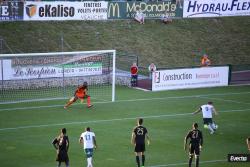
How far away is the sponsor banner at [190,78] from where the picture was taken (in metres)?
48.6

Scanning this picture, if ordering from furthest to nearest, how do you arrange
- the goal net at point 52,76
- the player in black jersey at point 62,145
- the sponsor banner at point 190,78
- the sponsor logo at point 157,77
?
1. the sponsor banner at point 190,78
2. the sponsor logo at point 157,77
3. the goal net at point 52,76
4. the player in black jersey at point 62,145

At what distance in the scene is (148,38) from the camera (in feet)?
198

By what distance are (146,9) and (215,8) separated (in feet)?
24.4

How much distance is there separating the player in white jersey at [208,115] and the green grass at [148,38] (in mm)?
21154

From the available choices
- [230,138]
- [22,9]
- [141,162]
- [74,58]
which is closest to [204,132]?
[230,138]

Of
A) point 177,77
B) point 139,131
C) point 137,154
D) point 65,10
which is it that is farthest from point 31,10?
point 139,131

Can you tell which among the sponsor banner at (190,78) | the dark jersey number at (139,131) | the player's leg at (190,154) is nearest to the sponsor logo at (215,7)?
the sponsor banner at (190,78)

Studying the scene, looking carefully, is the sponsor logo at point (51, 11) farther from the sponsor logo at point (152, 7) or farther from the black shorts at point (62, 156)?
the black shorts at point (62, 156)

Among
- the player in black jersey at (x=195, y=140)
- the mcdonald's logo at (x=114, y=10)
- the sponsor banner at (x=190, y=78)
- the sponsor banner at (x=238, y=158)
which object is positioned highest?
the mcdonald's logo at (x=114, y=10)

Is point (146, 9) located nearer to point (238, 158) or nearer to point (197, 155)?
point (238, 158)

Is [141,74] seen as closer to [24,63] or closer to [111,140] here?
[24,63]

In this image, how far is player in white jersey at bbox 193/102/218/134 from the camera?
115ft

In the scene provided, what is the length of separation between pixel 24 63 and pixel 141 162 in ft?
60.5

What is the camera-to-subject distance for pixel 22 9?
54062 millimetres
